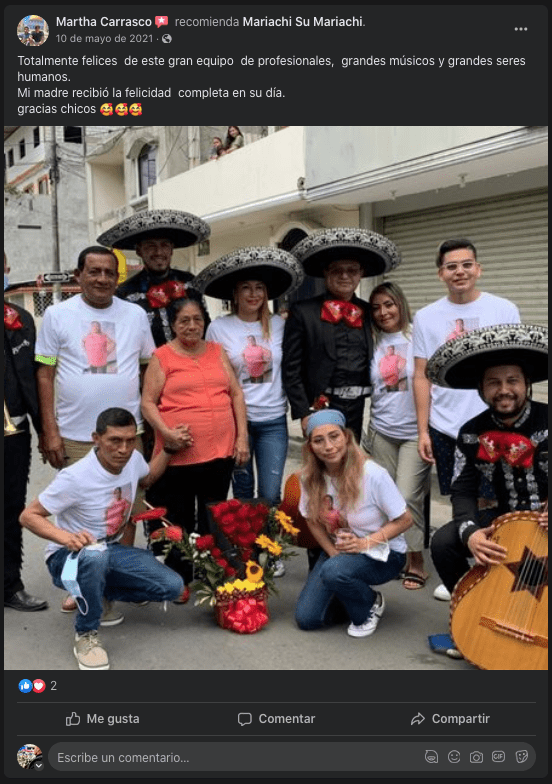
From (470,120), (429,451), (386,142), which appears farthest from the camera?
(386,142)

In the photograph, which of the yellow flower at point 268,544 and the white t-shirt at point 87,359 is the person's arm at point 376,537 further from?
the white t-shirt at point 87,359

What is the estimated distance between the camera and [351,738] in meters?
1.85

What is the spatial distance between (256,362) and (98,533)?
1.25 m

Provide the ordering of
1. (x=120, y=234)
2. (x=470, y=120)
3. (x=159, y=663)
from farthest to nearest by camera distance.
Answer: (x=120, y=234), (x=159, y=663), (x=470, y=120)

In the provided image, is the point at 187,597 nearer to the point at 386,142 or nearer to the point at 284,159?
the point at 386,142

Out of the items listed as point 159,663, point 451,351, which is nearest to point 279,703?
point 159,663

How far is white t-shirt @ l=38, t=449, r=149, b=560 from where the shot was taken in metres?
3.08

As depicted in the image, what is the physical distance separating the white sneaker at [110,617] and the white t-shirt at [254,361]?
1202 millimetres

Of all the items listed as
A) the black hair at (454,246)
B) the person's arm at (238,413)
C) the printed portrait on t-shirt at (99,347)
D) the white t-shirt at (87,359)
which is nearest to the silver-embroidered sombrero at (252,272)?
the person's arm at (238,413)

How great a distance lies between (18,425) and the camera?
136 inches

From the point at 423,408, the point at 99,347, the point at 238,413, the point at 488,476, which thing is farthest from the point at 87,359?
the point at 488,476

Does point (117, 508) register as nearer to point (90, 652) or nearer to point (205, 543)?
point (205, 543)

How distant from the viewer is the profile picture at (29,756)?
1813 millimetres

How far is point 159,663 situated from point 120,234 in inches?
89.5
